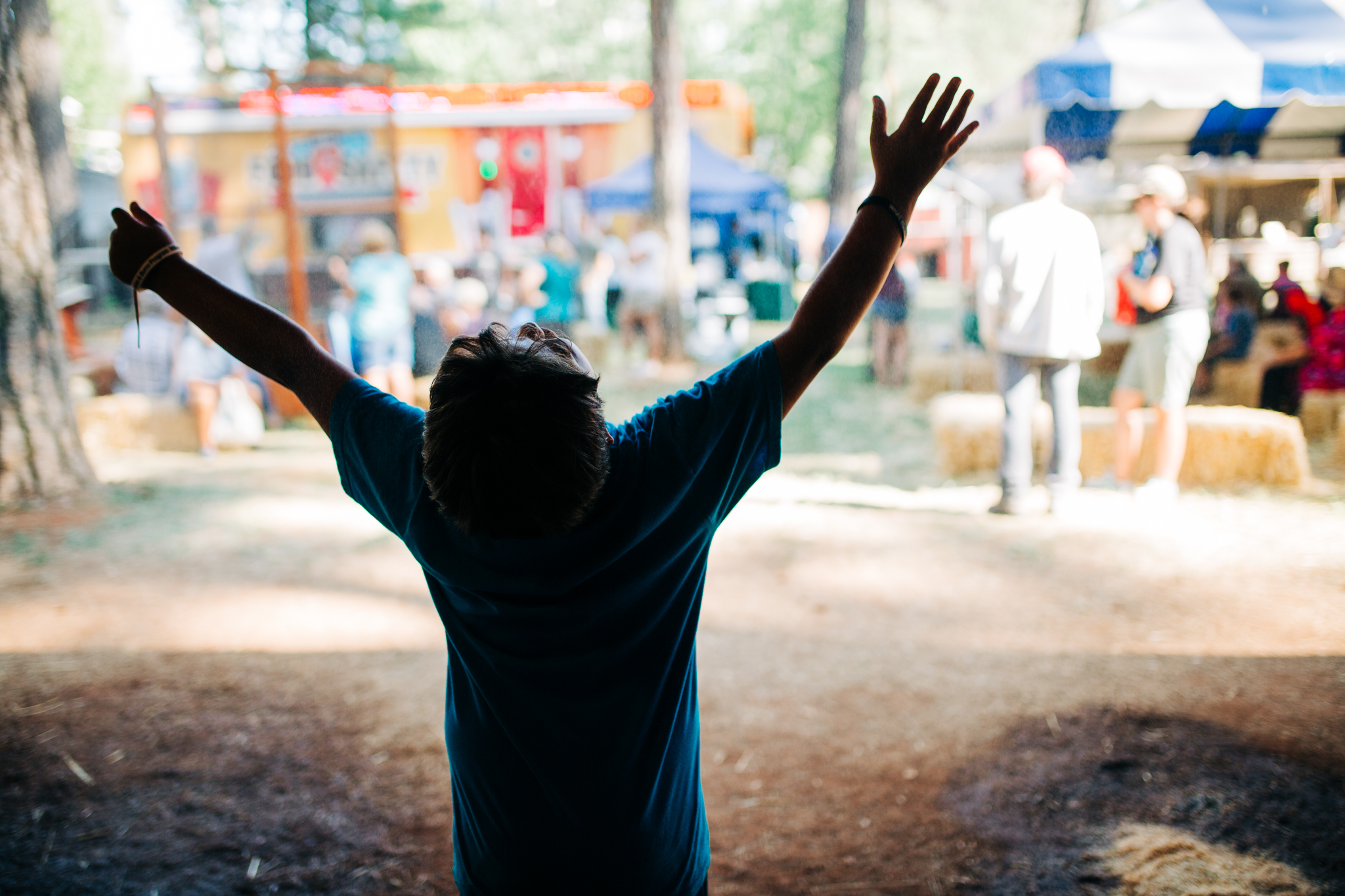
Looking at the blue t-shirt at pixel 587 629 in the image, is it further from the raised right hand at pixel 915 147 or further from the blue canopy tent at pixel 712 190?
the blue canopy tent at pixel 712 190

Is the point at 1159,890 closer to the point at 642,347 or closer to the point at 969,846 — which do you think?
the point at 969,846

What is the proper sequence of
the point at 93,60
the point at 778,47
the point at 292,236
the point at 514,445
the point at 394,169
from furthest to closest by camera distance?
the point at 778,47, the point at 93,60, the point at 394,169, the point at 292,236, the point at 514,445

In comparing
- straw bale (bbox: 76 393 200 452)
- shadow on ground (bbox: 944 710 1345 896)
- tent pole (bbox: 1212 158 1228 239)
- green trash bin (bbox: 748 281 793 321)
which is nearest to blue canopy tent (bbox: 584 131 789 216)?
green trash bin (bbox: 748 281 793 321)

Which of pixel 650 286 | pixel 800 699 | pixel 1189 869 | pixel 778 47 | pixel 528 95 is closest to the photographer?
pixel 1189 869

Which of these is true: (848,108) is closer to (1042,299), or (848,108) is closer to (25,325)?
(1042,299)

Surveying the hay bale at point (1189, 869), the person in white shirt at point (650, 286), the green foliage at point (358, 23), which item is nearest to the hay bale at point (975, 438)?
the hay bale at point (1189, 869)

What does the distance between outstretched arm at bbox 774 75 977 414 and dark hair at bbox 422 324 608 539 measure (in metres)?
0.30

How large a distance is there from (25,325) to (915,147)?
647 centimetres

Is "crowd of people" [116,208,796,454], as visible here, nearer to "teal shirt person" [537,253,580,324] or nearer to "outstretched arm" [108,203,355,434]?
"teal shirt person" [537,253,580,324]

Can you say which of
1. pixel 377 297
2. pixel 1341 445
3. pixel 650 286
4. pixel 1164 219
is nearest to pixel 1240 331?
pixel 1341 445

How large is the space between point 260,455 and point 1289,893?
8.08 meters

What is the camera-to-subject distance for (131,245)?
146cm

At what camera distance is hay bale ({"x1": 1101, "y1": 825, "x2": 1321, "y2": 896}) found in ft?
7.83

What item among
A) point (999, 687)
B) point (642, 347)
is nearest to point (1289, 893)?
point (999, 687)
